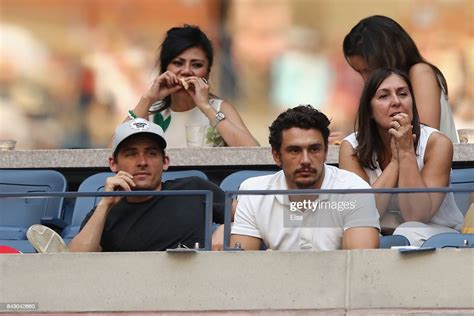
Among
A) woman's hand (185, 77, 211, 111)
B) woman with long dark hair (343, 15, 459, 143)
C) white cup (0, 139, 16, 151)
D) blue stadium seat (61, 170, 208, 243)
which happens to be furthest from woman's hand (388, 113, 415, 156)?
white cup (0, 139, 16, 151)

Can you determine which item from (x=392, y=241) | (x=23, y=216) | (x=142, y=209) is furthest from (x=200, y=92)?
(x=392, y=241)

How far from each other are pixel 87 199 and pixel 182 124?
1892 millimetres

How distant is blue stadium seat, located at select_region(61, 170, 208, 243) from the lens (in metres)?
8.24

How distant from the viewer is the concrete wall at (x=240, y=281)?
7453 millimetres

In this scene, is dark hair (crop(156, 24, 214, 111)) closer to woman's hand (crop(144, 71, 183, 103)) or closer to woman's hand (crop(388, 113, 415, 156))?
woman's hand (crop(144, 71, 183, 103))

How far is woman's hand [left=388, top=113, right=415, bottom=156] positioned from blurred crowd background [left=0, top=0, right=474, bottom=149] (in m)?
4.44

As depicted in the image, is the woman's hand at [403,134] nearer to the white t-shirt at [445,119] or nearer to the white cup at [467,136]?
the white t-shirt at [445,119]

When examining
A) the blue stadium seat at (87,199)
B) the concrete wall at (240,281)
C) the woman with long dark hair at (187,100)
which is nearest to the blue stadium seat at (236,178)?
the blue stadium seat at (87,199)

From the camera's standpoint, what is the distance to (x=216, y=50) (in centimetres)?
1312

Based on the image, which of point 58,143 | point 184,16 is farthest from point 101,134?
point 184,16

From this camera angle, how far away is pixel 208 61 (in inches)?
389

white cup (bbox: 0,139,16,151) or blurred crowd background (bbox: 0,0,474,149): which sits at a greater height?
blurred crowd background (bbox: 0,0,474,149)

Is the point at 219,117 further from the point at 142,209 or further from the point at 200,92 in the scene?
the point at 142,209

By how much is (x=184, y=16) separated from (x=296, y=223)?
5807mm
